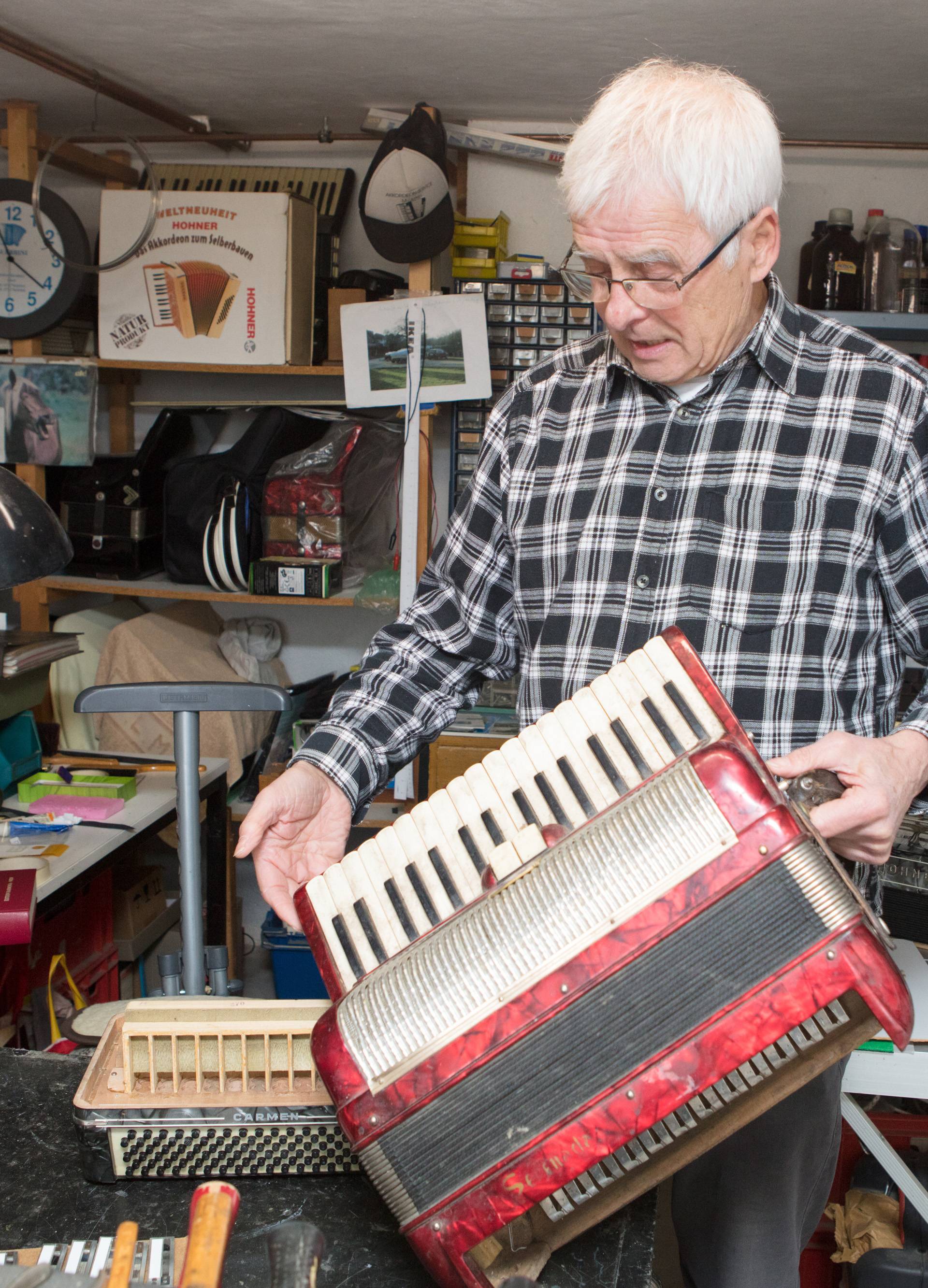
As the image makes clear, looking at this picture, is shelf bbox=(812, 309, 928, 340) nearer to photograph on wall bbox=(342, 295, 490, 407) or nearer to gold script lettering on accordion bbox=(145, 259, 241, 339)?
photograph on wall bbox=(342, 295, 490, 407)

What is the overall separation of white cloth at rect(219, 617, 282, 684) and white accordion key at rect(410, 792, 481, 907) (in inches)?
112

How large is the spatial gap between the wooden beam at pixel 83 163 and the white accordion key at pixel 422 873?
119 inches

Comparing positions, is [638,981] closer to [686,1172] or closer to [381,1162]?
[381,1162]

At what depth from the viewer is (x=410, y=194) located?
Result: 300 cm

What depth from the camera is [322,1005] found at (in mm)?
970

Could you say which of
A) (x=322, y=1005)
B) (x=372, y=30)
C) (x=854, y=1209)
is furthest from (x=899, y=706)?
(x=322, y=1005)

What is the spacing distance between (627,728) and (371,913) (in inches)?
9.3

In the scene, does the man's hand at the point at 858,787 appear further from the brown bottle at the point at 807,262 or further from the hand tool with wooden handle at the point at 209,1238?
the brown bottle at the point at 807,262

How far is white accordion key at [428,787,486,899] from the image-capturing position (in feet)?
2.62

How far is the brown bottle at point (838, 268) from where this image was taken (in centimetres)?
296

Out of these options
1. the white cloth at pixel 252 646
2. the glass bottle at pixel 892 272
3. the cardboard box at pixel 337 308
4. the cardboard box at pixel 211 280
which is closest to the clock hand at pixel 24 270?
the cardboard box at pixel 211 280

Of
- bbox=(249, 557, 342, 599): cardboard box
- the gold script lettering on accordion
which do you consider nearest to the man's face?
bbox=(249, 557, 342, 599): cardboard box

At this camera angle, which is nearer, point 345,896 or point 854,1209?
point 345,896

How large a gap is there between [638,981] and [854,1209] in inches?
65.4
